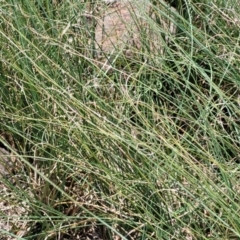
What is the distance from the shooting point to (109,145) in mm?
1628

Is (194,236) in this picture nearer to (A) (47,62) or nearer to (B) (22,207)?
(B) (22,207)

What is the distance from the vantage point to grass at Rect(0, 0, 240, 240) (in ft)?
4.82

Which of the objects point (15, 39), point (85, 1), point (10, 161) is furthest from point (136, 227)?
point (85, 1)

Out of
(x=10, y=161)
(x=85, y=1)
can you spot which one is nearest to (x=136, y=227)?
(x=10, y=161)

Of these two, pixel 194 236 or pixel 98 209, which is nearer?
pixel 194 236

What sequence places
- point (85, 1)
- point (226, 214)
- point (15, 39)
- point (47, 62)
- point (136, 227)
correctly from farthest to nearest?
point (85, 1) → point (15, 39) → point (47, 62) → point (136, 227) → point (226, 214)

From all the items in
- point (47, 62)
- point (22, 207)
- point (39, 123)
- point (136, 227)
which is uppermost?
point (47, 62)

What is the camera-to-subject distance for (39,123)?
1.70 metres

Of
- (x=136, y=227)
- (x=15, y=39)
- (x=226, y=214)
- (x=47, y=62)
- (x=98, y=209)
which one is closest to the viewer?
(x=226, y=214)

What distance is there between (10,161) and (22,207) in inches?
6.6

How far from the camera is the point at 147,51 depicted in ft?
6.19

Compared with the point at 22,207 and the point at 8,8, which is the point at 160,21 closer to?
the point at 8,8

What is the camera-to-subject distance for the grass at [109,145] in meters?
1.47

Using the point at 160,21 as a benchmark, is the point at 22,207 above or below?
below
